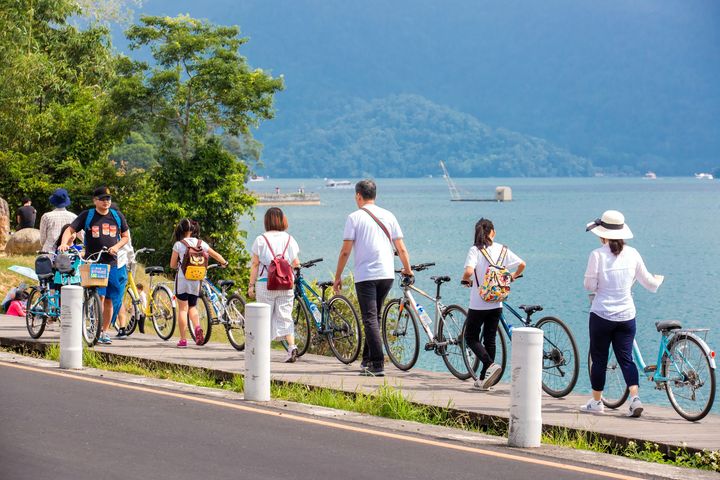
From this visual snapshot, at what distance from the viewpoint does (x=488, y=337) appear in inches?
480

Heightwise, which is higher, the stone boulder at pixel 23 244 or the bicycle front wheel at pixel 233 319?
the stone boulder at pixel 23 244

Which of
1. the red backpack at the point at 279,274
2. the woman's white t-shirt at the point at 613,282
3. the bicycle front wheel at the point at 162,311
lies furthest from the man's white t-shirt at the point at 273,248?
the woman's white t-shirt at the point at 613,282

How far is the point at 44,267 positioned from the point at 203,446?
748 centimetres

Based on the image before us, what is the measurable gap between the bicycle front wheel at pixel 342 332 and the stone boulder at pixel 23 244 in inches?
808

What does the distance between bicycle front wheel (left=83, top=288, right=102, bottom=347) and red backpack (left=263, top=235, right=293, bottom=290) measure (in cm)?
261

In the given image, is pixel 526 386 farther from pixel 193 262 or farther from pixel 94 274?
pixel 94 274

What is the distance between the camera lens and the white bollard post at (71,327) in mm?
13461

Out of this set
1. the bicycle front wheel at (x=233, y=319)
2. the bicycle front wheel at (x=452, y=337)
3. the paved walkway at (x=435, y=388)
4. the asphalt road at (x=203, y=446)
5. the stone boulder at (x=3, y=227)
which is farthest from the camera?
the stone boulder at (x=3, y=227)

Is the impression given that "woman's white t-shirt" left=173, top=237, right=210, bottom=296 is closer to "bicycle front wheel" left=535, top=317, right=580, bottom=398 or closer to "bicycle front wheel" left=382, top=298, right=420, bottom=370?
"bicycle front wheel" left=382, top=298, right=420, bottom=370

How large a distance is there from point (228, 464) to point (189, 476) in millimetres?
489

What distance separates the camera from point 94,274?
14883 millimetres

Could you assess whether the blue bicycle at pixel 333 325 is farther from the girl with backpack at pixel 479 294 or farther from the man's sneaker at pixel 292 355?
the girl with backpack at pixel 479 294

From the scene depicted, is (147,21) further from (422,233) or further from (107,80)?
(422,233)

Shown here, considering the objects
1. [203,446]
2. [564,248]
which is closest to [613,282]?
[203,446]
